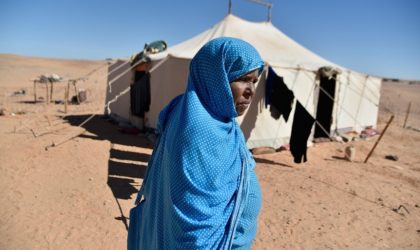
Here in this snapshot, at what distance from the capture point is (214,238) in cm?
115

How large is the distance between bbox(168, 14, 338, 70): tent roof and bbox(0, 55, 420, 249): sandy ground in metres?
2.26

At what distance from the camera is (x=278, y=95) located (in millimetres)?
6840

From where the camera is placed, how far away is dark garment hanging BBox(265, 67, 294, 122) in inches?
265

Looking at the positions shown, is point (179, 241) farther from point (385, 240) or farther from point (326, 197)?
point (326, 197)

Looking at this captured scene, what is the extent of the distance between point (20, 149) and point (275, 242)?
198 inches

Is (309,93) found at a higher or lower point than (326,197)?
higher

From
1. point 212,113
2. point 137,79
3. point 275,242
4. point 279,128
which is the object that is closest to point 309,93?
point 279,128

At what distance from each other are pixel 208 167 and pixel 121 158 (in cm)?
527

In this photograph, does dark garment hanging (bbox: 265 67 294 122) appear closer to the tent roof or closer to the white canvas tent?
the white canvas tent

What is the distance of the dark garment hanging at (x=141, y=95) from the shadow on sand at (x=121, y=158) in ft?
2.36

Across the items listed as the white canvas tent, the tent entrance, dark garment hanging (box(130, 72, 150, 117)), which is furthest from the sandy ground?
the tent entrance

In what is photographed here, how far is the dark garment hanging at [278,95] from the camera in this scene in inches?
265

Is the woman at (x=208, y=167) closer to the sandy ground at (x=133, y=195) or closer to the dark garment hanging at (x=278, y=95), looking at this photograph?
the sandy ground at (x=133, y=195)

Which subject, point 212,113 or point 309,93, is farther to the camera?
point 309,93
